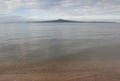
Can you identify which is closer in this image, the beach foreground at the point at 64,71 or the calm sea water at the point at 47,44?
the beach foreground at the point at 64,71

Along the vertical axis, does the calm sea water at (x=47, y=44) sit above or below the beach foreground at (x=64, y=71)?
above

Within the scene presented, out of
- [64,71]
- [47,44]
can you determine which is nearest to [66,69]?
[64,71]

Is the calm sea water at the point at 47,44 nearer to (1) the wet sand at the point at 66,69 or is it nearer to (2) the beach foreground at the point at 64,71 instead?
(1) the wet sand at the point at 66,69

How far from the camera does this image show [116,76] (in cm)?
870

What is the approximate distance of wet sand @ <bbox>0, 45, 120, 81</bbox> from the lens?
852 centimetres

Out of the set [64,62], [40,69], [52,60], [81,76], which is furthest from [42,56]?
[81,76]

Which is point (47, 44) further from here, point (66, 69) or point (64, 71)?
point (64, 71)

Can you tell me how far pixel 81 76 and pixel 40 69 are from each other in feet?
7.64

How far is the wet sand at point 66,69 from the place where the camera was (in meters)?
8.52

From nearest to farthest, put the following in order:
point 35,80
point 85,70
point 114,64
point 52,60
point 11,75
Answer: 1. point 35,80
2. point 11,75
3. point 85,70
4. point 114,64
5. point 52,60

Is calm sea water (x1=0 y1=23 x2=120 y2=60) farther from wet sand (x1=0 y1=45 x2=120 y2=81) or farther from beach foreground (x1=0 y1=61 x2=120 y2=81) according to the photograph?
beach foreground (x1=0 y1=61 x2=120 y2=81)

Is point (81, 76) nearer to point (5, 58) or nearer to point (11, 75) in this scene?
point (11, 75)

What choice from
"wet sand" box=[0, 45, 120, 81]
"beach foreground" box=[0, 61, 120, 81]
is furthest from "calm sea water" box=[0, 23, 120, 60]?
"beach foreground" box=[0, 61, 120, 81]

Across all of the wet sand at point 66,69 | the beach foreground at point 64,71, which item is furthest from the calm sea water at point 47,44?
the beach foreground at point 64,71
